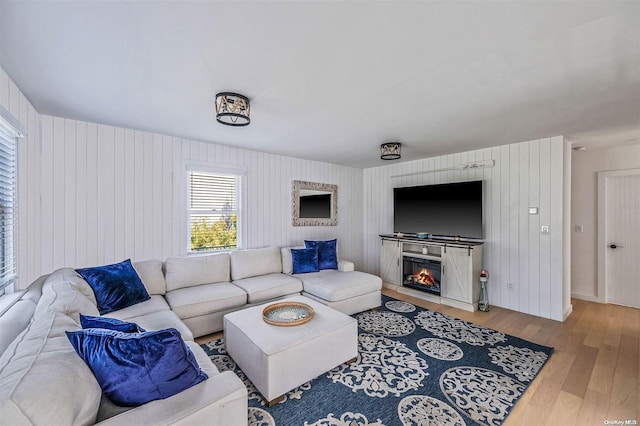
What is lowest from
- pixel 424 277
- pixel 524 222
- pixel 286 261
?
pixel 424 277

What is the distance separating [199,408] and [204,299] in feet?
6.28

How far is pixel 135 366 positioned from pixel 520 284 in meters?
4.50

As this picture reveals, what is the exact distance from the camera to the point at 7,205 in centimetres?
211

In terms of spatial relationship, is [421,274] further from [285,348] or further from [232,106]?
[232,106]

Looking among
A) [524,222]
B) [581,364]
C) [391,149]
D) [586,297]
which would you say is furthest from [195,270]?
[586,297]

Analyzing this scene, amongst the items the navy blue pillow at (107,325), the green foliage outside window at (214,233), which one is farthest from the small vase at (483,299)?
the navy blue pillow at (107,325)

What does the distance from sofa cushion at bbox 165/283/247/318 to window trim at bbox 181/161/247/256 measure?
0.76 m

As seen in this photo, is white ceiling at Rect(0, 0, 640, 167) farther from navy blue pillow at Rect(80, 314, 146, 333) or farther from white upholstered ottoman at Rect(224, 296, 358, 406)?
white upholstered ottoman at Rect(224, 296, 358, 406)

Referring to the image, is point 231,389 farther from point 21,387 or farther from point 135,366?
point 21,387

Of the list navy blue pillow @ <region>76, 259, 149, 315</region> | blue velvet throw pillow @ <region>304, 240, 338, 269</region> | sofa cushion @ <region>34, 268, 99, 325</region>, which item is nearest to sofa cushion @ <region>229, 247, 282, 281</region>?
blue velvet throw pillow @ <region>304, 240, 338, 269</region>

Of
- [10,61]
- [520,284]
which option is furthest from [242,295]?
[520,284]

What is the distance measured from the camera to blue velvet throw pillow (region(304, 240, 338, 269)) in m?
4.31

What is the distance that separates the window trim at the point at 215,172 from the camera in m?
3.67

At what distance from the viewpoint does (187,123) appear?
2992 millimetres
